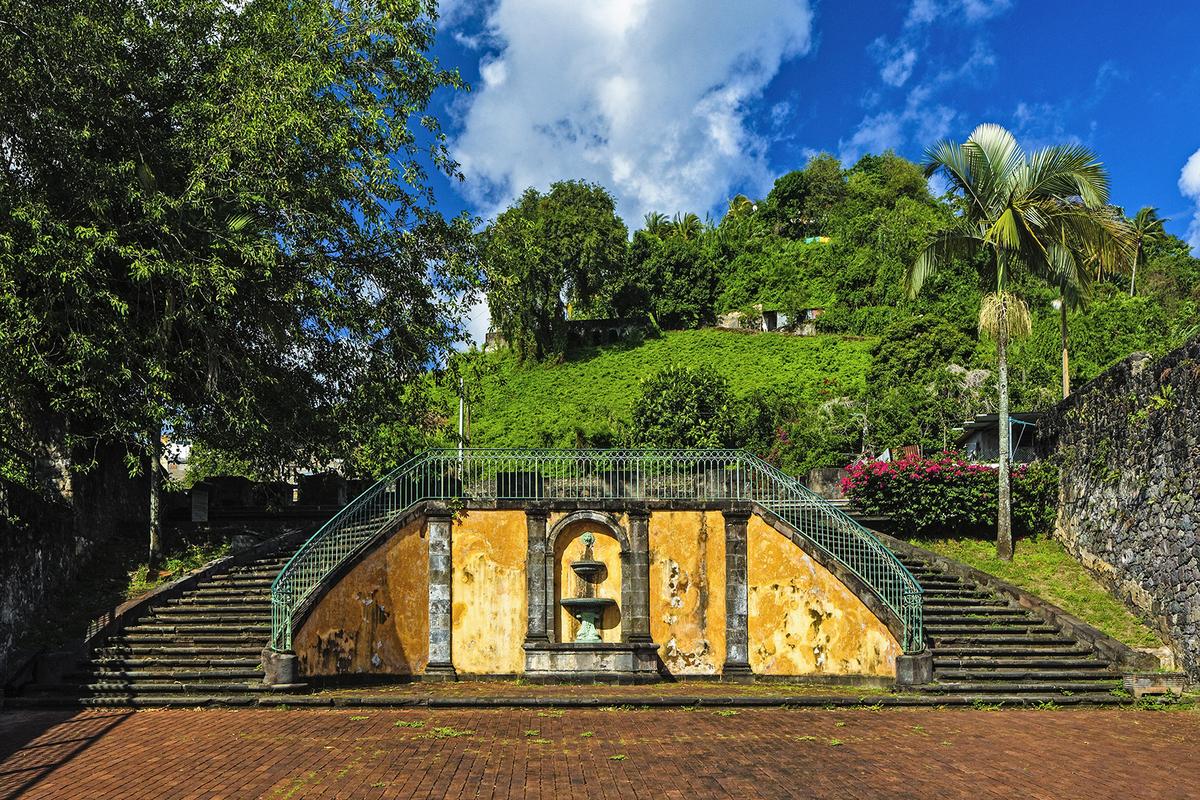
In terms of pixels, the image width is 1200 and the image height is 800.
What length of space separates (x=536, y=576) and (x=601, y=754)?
6219 millimetres

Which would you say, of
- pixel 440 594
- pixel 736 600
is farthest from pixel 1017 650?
pixel 440 594

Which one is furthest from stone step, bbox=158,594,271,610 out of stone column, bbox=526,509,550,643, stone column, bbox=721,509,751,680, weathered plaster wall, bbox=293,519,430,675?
stone column, bbox=721,509,751,680

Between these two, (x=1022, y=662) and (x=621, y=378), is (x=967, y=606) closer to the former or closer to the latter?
(x=1022, y=662)

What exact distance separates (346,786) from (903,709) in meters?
8.33

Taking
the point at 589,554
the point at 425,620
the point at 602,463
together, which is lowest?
the point at 425,620

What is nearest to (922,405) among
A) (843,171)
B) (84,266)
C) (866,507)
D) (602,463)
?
(866,507)

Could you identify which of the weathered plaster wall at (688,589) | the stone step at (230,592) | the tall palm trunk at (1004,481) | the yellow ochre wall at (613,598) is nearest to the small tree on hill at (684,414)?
the tall palm trunk at (1004,481)

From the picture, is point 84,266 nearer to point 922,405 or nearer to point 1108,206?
point 1108,206

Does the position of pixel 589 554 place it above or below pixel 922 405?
below

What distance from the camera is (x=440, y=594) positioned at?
52.1 ft

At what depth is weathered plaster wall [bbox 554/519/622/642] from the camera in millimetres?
16219

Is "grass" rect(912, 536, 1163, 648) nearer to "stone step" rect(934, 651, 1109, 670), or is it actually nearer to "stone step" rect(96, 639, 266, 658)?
"stone step" rect(934, 651, 1109, 670)

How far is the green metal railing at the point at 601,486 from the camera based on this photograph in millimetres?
15461

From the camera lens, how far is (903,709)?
13062 millimetres
